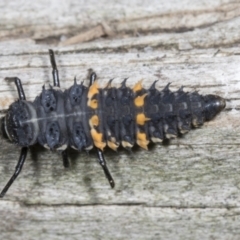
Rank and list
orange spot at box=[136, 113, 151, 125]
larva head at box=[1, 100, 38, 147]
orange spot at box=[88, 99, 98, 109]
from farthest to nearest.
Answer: larva head at box=[1, 100, 38, 147], orange spot at box=[88, 99, 98, 109], orange spot at box=[136, 113, 151, 125]

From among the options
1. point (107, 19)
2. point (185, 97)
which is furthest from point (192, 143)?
point (107, 19)

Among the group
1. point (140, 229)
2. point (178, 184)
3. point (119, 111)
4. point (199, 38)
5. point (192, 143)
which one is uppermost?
point (199, 38)

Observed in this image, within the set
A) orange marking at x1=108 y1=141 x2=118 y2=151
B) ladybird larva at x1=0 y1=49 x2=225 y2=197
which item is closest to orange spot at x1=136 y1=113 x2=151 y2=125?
ladybird larva at x1=0 y1=49 x2=225 y2=197

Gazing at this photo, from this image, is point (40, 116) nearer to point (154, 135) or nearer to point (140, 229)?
point (154, 135)

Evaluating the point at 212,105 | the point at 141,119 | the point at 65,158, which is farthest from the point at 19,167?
the point at 212,105

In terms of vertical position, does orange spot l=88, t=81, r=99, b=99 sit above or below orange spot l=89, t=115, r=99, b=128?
above

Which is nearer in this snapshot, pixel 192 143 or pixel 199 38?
pixel 192 143

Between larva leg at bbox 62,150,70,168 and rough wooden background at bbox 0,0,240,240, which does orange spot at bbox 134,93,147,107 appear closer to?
rough wooden background at bbox 0,0,240,240

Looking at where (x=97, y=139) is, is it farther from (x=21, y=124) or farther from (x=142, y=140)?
(x=21, y=124)
